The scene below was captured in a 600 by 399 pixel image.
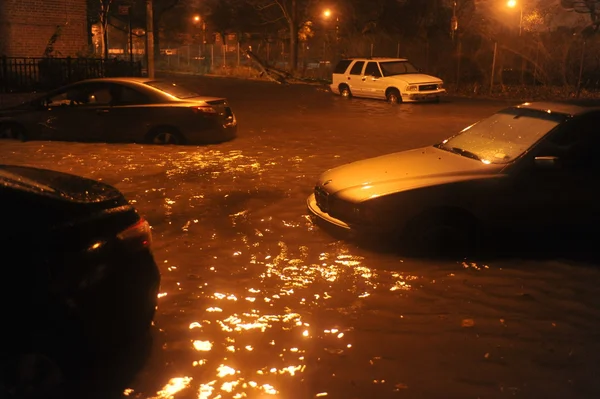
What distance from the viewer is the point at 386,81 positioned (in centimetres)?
2553

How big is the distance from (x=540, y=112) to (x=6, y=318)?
5.75 metres

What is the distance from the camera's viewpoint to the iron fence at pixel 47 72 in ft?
75.7

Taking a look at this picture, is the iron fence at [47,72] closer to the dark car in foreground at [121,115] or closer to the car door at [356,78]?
the car door at [356,78]

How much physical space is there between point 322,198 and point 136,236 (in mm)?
3177

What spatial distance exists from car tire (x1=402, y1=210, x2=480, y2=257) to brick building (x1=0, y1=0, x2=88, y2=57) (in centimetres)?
2365

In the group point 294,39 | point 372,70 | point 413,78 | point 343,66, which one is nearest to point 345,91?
point 343,66

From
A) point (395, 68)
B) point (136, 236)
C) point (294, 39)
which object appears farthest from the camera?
point (294, 39)

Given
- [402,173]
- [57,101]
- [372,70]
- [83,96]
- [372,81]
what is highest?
[372,70]

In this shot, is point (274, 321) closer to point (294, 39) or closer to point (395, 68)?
point (395, 68)

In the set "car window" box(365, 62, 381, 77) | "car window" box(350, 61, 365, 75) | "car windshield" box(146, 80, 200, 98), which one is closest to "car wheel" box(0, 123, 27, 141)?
"car windshield" box(146, 80, 200, 98)

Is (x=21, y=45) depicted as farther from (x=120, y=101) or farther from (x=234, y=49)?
(x=234, y=49)

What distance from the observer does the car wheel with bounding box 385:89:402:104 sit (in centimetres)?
2511

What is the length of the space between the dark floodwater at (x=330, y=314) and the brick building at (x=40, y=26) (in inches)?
743

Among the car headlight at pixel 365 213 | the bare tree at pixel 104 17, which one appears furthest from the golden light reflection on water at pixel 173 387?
the bare tree at pixel 104 17
